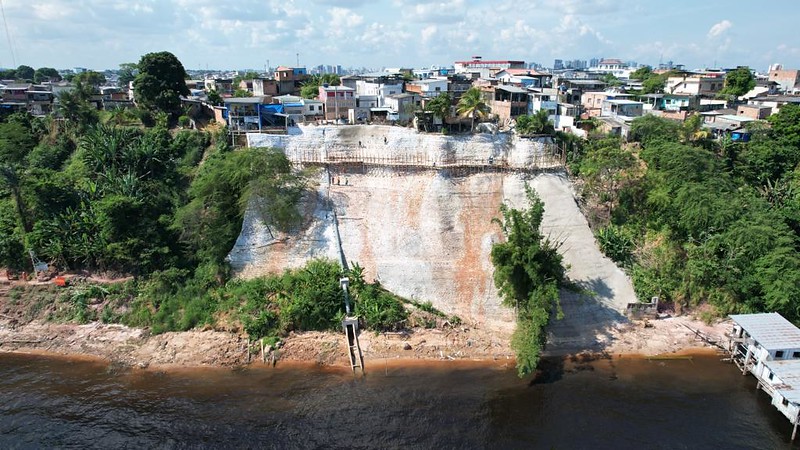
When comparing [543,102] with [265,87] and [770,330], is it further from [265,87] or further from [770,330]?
[265,87]

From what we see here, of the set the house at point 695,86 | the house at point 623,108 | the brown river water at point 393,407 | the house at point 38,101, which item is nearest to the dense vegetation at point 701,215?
the brown river water at point 393,407

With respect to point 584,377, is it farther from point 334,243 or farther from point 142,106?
point 142,106

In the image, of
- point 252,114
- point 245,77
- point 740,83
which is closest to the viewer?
point 252,114

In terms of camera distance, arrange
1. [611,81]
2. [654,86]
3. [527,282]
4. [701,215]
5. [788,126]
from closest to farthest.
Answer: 1. [527,282]
2. [701,215]
3. [788,126]
4. [654,86]
5. [611,81]

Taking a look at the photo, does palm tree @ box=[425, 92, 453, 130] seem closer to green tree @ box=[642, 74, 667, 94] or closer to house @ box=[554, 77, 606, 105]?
house @ box=[554, 77, 606, 105]

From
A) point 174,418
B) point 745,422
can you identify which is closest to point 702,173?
point 745,422

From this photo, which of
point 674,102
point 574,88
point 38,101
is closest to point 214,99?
point 38,101
